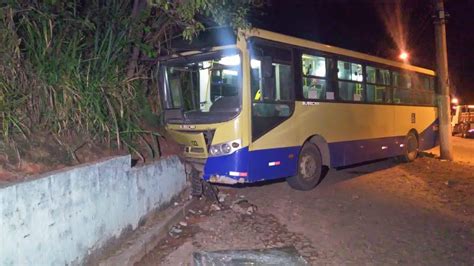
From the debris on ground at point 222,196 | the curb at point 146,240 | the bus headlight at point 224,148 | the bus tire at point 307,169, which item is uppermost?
the bus headlight at point 224,148

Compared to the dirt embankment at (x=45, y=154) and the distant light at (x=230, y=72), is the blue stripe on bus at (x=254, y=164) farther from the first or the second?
the distant light at (x=230, y=72)

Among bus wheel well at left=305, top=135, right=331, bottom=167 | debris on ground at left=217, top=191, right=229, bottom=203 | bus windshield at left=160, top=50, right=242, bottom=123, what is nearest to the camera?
bus windshield at left=160, top=50, right=242, bottom=123

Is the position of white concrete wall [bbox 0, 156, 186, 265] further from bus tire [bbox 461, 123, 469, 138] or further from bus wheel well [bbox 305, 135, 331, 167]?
bus tire [bbox 461, 123, 469, 138]

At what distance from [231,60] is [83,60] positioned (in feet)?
7.33

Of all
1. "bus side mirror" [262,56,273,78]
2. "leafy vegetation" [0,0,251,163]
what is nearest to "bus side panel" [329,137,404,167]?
"bus side mirror" [262,56,273,78]

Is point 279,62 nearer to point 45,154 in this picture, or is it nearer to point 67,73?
point 67,73

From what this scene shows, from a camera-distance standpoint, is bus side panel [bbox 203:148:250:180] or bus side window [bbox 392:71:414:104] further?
bus side window [bbox 392:71:414:104]

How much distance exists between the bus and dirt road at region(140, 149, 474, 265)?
0.56 m

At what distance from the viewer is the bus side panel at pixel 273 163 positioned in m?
7.23

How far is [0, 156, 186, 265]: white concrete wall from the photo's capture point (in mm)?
3658

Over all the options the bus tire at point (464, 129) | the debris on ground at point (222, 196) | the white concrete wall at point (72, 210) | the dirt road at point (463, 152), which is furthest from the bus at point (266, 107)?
the bus tire at point (464, 129)

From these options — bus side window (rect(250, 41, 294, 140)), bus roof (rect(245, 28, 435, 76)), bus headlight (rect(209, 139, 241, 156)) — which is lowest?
bus headlight (rect(209, 139, 241, 156))

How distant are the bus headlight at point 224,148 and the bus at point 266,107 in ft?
0.05

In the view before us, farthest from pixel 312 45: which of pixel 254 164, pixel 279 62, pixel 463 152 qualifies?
pixel 463 152
